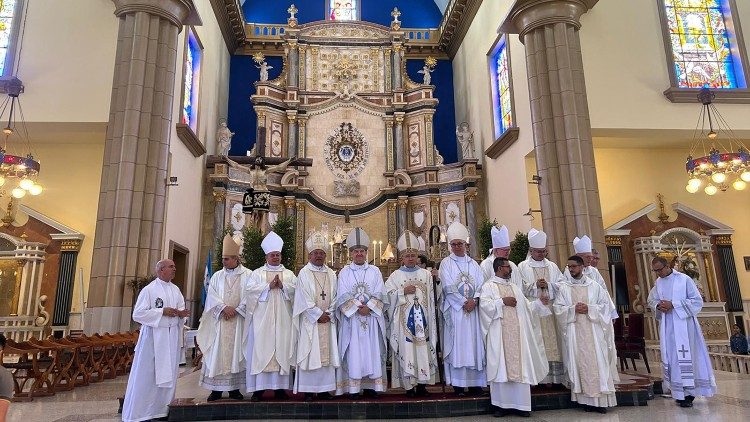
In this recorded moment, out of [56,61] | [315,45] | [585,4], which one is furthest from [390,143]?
[56,61]

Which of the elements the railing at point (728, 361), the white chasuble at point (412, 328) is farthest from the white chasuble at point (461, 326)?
the railing at point (728, 361)

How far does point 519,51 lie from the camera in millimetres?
13266

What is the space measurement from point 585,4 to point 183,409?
1119cm

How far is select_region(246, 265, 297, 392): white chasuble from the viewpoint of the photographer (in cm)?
559

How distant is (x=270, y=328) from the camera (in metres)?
5.72

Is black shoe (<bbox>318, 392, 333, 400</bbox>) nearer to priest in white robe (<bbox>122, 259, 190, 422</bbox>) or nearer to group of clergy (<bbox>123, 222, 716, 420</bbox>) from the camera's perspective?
group of clergy (<bbox>123, 222, 716, 420</bbox>)

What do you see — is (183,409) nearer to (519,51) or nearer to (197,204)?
(197,204)

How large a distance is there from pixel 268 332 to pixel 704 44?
42.6 feet

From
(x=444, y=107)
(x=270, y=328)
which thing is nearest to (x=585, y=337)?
(x=270, y=328)

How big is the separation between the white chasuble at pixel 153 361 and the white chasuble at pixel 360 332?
1.77 metres

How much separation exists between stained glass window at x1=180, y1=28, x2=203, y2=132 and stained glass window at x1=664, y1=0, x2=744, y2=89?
1217 centimetres

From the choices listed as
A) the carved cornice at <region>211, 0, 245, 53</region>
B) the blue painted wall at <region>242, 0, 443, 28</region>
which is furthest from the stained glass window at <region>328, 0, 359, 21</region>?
the carved cornice at <region>211, 0, 245, 53</region>

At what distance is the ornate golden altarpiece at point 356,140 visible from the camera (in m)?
17.0

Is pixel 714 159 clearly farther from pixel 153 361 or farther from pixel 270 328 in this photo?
pixel 153 361
